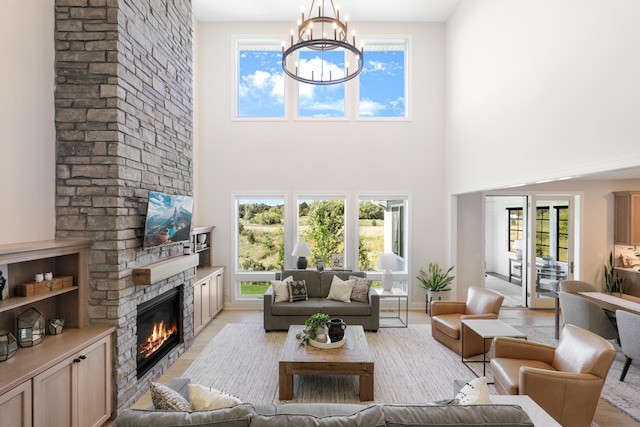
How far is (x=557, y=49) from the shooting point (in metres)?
3.50

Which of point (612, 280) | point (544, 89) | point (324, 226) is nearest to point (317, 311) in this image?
point (324, 226)

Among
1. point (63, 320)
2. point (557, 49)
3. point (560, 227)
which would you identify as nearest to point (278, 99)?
point (557, 49)

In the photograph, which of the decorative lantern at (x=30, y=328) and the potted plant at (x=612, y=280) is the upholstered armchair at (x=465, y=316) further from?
the decorative lantern at (x=30, y=328)

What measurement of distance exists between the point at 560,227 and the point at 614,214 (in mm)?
906

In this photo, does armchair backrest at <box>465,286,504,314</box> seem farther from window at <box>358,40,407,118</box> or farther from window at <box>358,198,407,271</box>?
window at <box>358,40,407,118</box>

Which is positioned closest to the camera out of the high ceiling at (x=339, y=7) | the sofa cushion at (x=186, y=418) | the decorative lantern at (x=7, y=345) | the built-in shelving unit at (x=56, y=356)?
the sofa cushion at (x=186, y=418)

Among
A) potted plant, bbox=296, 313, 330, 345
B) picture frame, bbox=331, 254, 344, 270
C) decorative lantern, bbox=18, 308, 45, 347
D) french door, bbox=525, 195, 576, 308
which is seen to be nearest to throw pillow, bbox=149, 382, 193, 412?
decorative lantern, bbox=18, 308, 45, 347

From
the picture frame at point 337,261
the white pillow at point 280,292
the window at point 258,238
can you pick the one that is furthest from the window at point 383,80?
the white pillow at point 280,292

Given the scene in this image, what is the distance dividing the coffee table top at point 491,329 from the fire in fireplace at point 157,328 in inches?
149

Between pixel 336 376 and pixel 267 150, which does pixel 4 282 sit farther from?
pixel 267 150

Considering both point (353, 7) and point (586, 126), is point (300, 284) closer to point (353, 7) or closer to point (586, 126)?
point (586, 126)

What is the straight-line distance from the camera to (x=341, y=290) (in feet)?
19.1

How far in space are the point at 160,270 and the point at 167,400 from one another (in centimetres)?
203

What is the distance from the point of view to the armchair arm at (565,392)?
283cm
